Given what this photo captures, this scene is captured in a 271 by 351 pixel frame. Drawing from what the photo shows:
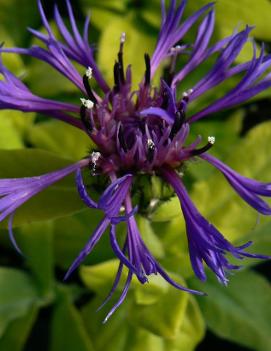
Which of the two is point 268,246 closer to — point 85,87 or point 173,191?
point 173,191

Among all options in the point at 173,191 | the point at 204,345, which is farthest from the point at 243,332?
the point at 173,191

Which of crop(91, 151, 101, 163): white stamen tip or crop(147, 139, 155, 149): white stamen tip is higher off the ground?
crop(147, 139, 155, 149): white stamen tip

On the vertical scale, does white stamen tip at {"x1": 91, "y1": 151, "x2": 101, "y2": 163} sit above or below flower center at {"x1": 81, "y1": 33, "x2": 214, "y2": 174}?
below

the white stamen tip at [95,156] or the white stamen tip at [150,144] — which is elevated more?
the white stamen tip at [150,144]

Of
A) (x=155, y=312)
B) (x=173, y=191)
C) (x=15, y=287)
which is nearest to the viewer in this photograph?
(x=173, y=191)

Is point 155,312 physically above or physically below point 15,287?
above

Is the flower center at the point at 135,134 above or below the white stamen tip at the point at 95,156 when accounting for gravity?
above

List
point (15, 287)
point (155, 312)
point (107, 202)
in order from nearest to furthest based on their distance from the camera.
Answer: point (107, 202) < point (155, 312) < point (15, 287)

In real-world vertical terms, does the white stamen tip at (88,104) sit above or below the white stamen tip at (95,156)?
above
